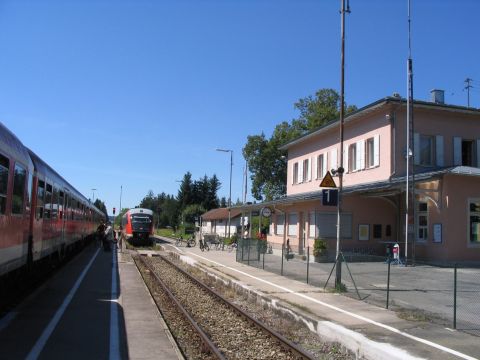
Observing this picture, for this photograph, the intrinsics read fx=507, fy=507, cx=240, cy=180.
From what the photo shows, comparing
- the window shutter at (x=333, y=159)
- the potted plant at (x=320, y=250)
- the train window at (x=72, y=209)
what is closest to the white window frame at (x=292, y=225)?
the window shutter at (x=333, y=159)

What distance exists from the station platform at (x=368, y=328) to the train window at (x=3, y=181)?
6005 millimetres

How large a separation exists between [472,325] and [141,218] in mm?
34244

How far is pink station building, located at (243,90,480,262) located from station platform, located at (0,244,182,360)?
513 inches

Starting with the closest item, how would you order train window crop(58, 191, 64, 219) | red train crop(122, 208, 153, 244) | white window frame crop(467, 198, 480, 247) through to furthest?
train window crop(58, 191, 64, 219), white window frame crop(467, 198, 480, 247), red train crop(122, 208, 153, 244)

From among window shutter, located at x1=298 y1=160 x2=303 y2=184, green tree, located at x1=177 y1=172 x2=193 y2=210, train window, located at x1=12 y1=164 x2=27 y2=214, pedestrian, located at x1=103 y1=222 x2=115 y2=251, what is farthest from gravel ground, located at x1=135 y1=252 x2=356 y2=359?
green tree, located at x1=177 y1=172 x2=193 y2=210

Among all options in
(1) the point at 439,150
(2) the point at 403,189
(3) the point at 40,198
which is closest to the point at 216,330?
A: (3) the point at 40,198

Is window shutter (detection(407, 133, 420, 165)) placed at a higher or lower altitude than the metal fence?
higher

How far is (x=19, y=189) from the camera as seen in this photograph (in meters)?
10.2

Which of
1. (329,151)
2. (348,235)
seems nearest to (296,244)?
(348,235)

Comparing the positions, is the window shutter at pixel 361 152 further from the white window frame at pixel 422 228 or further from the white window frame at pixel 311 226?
the white window frame at pixel 422 228

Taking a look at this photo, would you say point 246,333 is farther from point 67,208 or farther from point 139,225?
point 139,225

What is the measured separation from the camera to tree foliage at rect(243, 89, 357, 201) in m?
58.1

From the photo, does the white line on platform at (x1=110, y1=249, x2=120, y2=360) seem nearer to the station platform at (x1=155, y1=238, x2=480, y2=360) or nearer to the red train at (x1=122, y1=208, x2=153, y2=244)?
the station platform at (x1=155, y1=238, x2=480, y2=360)

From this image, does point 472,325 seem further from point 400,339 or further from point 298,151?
point 298,151
